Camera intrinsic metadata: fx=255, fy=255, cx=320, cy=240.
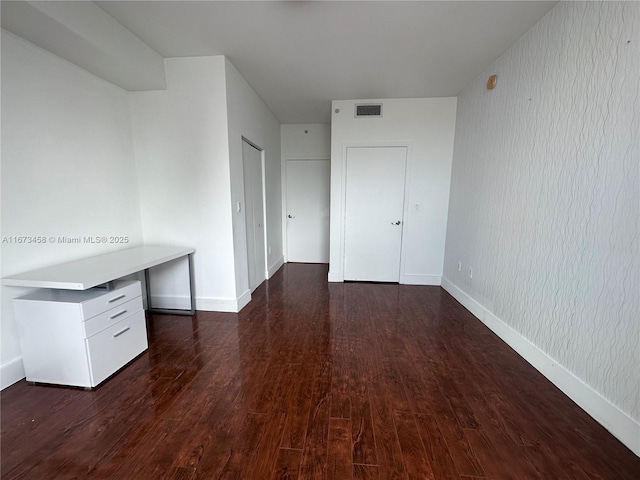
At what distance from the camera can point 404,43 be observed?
2252 millimetres

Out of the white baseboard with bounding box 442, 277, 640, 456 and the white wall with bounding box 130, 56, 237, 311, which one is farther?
the white wall with bounding box 130, 56, 237, 311

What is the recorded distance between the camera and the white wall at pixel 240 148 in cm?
267

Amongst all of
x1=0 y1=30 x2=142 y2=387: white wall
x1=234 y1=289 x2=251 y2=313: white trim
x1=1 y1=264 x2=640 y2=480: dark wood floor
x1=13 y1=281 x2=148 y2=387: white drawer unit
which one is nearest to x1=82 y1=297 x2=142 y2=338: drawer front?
x1=13 y1=281 x2=148 y2=387: white drawer unit

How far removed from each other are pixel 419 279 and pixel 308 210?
7.71 feet

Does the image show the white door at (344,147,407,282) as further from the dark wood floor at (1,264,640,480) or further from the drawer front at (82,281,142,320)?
the drawer front at (82,281,142,320)

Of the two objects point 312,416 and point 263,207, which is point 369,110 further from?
point 312,416

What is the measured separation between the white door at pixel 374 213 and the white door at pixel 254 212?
1.28 m

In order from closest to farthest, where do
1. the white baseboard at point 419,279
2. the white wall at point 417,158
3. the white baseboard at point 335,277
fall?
the white wall at point 417,158
the white baseboard at point 419,279
the white baseboard at point 335,277

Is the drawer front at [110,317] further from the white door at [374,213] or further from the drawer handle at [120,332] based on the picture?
the white door at [374,213]

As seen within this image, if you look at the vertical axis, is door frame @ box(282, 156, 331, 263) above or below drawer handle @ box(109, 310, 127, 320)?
above

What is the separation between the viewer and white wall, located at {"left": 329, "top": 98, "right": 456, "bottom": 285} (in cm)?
347

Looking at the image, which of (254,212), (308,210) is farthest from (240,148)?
(308,210)

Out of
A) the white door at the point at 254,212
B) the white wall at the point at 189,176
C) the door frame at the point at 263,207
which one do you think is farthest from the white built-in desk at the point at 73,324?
the white door at the point at 254,212

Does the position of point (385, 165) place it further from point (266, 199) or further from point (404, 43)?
point (266, 199)
